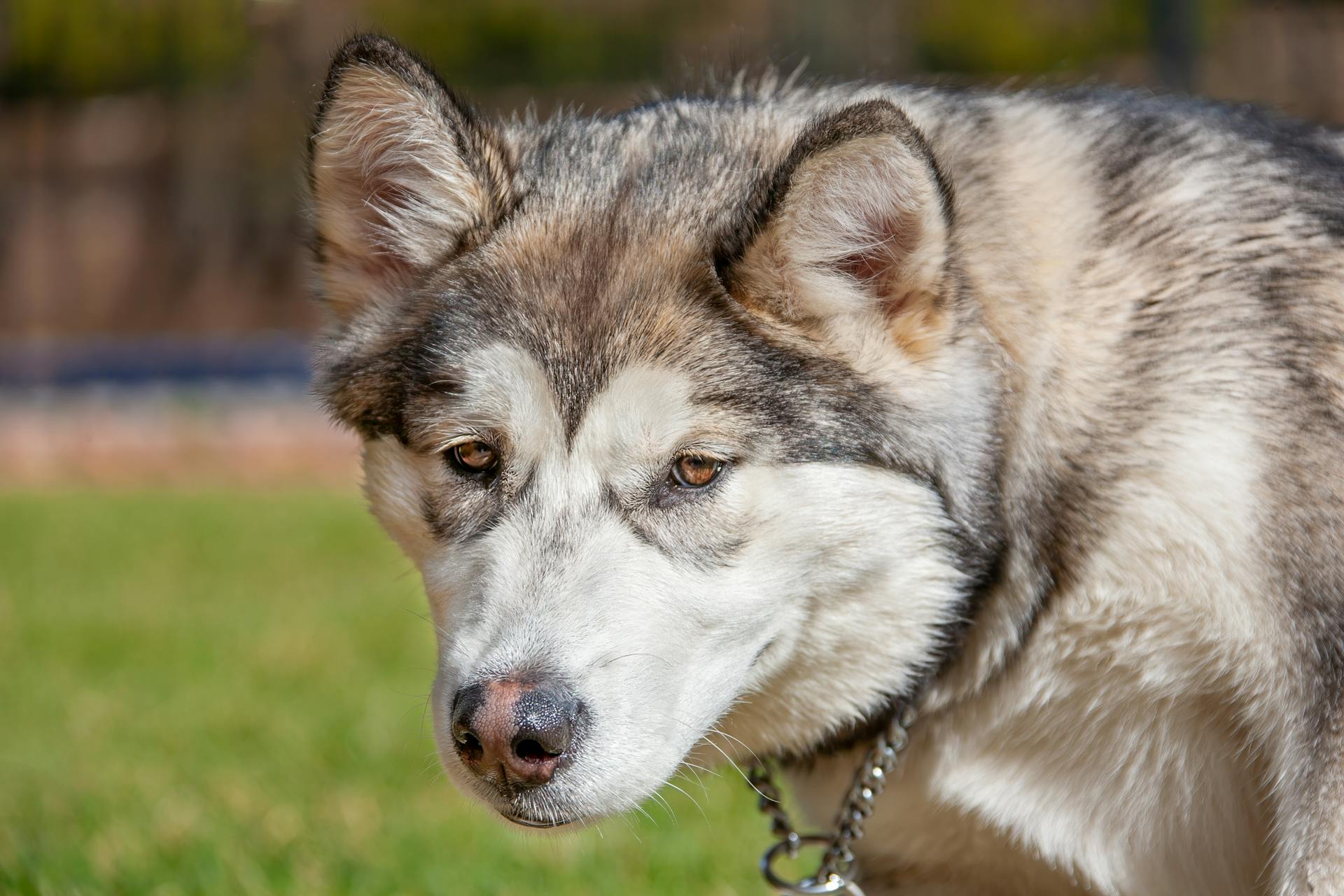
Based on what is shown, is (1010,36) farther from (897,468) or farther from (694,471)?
(694,471)

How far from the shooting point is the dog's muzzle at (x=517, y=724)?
241 centimetres

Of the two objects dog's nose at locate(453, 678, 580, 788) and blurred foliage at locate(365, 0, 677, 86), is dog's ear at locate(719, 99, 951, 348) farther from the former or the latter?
blurred foliage at locate(365, 0, 677, 86)

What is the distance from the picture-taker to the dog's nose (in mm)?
2410

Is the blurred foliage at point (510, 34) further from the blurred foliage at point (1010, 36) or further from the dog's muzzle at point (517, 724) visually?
the dog's muzzle at point (517, 724)

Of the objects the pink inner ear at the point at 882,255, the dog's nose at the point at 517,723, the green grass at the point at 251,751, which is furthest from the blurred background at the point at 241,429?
the dog's nose at the point at 517,723

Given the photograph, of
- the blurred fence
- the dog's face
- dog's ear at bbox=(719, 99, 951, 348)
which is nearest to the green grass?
the dog's face

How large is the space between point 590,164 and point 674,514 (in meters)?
0.81

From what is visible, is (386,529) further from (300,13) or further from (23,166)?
(23,166)

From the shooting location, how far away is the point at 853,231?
2.69 meters

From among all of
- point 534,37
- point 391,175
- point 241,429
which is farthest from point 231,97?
point 391,175

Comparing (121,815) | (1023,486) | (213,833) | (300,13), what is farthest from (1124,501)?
(300,13)

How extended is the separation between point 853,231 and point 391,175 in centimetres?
99

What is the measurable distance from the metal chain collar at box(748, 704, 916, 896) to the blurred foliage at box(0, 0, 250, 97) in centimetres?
1500

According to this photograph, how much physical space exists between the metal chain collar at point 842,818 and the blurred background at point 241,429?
0.74 meters
